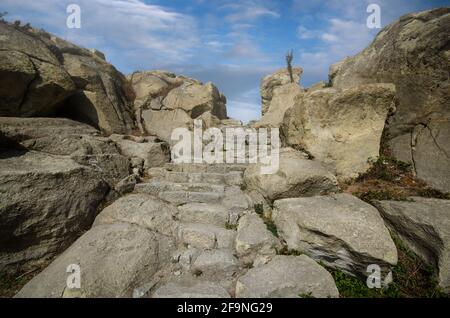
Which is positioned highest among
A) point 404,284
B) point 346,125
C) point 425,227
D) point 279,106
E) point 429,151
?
point 279,106

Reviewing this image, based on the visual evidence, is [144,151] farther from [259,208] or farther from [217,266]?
[217,266]

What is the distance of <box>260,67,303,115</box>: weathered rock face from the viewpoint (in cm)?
3139

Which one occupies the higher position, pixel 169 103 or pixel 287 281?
pixel 169 103

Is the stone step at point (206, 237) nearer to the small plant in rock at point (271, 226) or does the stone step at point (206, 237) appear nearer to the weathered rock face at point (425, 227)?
the small plant in rock at point (271, 226)

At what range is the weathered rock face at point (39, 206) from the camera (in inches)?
175

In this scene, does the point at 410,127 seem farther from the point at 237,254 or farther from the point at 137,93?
the point at 137,93

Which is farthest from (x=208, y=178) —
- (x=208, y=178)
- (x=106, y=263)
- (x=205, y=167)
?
(x=106, y=263)

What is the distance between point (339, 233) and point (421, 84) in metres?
5.60

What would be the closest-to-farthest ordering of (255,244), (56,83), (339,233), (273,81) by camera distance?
(339,233), (255,244), (56,83), (273,81)

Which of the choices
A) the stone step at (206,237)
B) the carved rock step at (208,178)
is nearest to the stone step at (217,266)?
the stone step at (206,237)

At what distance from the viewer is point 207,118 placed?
14.0m

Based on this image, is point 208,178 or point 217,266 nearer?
point 217,266

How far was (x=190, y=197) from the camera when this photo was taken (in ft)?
21.7
